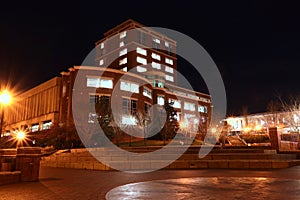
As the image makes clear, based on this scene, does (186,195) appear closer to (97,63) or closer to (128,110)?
(128,110)

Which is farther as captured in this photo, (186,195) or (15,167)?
(15,167)

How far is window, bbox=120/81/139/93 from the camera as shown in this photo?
1817 inches

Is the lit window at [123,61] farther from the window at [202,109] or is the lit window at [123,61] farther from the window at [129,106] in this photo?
the window at [129,106]

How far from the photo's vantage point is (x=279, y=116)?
43281 millimetres

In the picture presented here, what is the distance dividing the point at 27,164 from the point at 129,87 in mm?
37769

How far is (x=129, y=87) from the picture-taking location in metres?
47.4

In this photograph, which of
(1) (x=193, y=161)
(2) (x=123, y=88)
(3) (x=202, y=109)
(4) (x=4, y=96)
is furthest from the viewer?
(3) (x=202, y=109)

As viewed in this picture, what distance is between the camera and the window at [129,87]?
46.2 metres

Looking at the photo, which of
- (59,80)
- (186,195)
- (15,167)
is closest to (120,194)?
(186,195)

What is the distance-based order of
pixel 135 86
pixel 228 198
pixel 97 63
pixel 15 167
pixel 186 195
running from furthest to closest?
1. pixel 97 63
2. pixel 135 86
3. pixel 15 167
4. pixel 186 195
5. pixel 228 198

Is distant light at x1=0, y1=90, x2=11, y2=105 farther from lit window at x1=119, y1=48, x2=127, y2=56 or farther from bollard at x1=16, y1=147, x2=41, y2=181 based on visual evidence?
lit window at x1=119, y1=48, x2=127, y2=56

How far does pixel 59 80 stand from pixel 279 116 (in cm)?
4275

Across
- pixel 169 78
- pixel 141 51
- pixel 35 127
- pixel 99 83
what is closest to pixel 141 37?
pixel 141 51

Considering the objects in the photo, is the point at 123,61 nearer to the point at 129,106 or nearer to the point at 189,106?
the point at 189,106
